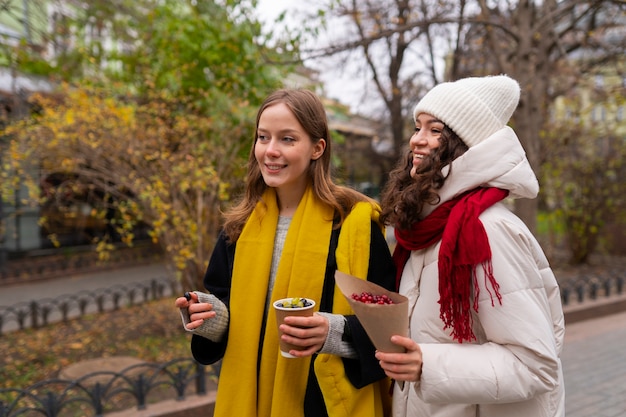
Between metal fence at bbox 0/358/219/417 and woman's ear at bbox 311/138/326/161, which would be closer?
woman's ear at bbox 311/138/326/161

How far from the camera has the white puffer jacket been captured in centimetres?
140

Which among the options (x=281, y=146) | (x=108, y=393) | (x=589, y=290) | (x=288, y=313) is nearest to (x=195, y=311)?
(x=288, y=313)

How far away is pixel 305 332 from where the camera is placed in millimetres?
1481

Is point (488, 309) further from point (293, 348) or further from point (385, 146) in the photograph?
point (385, 146)

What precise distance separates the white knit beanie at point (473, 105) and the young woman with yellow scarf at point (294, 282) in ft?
1.53

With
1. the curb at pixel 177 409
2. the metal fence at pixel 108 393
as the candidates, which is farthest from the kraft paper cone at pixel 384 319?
the curb at pixel 177 409

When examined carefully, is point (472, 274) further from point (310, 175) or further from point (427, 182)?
point (310, 175)

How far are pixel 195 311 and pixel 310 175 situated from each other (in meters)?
0.67

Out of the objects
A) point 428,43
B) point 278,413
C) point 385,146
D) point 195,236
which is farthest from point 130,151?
point 385,146

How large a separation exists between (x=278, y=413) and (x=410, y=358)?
2.08 feet

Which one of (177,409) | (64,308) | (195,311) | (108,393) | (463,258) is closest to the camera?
(463,258)

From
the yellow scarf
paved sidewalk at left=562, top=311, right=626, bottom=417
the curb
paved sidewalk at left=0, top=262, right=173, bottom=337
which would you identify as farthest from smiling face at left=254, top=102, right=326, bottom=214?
paved sidewalk at left=0, top=262, right=173, bottom=337

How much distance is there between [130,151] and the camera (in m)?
5.58

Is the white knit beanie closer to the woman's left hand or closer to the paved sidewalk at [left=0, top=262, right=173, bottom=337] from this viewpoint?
the woman's left hand
